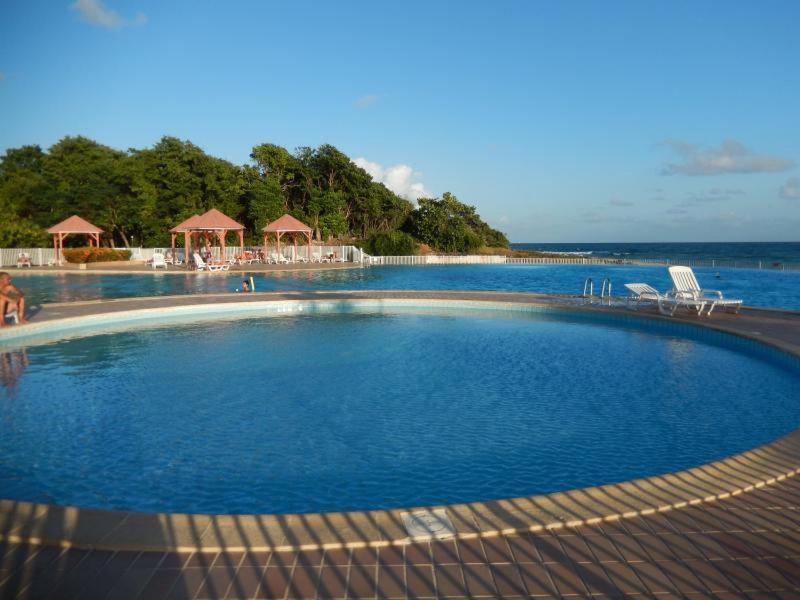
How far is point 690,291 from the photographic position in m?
10.8

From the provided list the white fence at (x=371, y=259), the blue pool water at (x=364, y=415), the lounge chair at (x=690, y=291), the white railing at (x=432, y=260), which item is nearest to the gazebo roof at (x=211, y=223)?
the white fence at (x=371, y=259)

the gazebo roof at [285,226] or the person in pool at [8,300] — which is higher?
the gazebo roof at [285,226]

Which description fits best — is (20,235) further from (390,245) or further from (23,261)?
(390,245)

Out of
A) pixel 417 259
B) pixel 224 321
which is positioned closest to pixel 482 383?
pixel 224 321

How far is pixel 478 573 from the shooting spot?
2.43 metres

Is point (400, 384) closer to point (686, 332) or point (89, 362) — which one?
point (89, 362)

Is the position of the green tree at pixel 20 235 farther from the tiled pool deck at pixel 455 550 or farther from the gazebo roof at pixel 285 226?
the tiled pool deck at pixel 455 550

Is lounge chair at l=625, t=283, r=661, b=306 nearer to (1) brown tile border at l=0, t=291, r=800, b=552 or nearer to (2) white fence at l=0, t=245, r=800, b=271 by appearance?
(1) brown tile border at l=0, t=291, r=800, b=552

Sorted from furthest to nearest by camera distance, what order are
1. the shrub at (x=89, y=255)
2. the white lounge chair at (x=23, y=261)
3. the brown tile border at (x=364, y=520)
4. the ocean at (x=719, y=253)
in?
the ocean at (x=719, y=253)
the shrub at (x=89, y=255)
the white lounge chair at (x=23, y=261)
the brown tile border at (x=364, y=520)

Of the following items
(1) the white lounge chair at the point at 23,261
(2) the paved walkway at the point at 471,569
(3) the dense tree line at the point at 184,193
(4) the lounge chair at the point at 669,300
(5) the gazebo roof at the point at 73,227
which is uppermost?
(3) the dense tree line at the point at 184,193

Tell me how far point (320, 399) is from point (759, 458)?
4.17 m

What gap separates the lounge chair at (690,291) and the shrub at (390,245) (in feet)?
88.5

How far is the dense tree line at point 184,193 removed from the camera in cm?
3206

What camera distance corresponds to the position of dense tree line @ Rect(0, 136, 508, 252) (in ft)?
105
